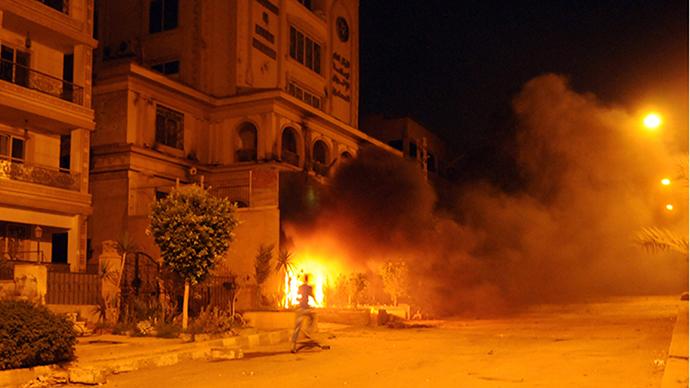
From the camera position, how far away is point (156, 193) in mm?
25766

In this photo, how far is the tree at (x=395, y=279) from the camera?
2370 cm

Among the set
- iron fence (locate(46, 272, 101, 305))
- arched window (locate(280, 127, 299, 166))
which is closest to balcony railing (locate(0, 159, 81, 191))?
iron fence (locate(46, 272, 101, 305))

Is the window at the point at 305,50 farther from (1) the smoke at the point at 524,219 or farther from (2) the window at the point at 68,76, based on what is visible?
(2) the window at the point at 68,76

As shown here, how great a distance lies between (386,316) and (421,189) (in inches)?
292

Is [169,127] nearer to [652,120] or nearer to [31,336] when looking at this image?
[31,336]

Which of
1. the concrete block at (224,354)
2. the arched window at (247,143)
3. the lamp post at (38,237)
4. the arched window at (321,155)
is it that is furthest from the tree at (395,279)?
the concrete block at (224,354)

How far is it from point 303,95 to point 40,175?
54.3 feet

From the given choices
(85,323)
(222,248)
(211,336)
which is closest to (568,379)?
(211,336)

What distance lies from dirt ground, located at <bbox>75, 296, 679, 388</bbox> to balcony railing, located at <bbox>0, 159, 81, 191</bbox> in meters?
9.34

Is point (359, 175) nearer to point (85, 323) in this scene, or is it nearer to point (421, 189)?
point (421, 189)

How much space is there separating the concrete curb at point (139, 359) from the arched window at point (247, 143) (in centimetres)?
1499

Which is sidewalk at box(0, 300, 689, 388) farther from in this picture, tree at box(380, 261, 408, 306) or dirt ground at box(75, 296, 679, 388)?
tree at box(380, 261, 408, 306)

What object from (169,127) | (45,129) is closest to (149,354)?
(45,129)

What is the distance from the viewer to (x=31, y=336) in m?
9.76
